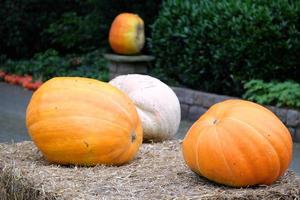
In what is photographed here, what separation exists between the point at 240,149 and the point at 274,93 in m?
4.77

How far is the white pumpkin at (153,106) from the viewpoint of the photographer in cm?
419

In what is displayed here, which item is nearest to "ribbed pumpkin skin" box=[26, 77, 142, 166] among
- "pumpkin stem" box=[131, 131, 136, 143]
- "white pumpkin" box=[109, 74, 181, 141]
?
"pumpkin stem" box=[131, 131, 136, 143]

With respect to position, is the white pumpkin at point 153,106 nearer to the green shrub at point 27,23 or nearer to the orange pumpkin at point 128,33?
the orange pumpkin at point 128,33

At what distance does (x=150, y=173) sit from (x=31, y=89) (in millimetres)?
7837

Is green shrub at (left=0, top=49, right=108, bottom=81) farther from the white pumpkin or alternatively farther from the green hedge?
the white pumpkin

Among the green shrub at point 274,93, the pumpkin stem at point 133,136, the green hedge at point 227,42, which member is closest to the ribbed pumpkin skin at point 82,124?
the pumpkin stem at point 133,136

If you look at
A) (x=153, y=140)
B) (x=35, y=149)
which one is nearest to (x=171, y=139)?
(x=153, y=140)

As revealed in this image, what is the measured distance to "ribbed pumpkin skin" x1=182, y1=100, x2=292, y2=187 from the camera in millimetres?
3158

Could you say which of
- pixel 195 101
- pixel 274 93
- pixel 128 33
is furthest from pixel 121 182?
pixel 128 33

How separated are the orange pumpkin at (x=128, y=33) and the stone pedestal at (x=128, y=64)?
0.16 metres

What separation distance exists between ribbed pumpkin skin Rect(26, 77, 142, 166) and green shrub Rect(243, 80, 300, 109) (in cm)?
431

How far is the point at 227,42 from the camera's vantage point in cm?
838

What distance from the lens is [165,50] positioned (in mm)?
9570

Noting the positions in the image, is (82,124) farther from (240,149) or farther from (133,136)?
(240,149)
